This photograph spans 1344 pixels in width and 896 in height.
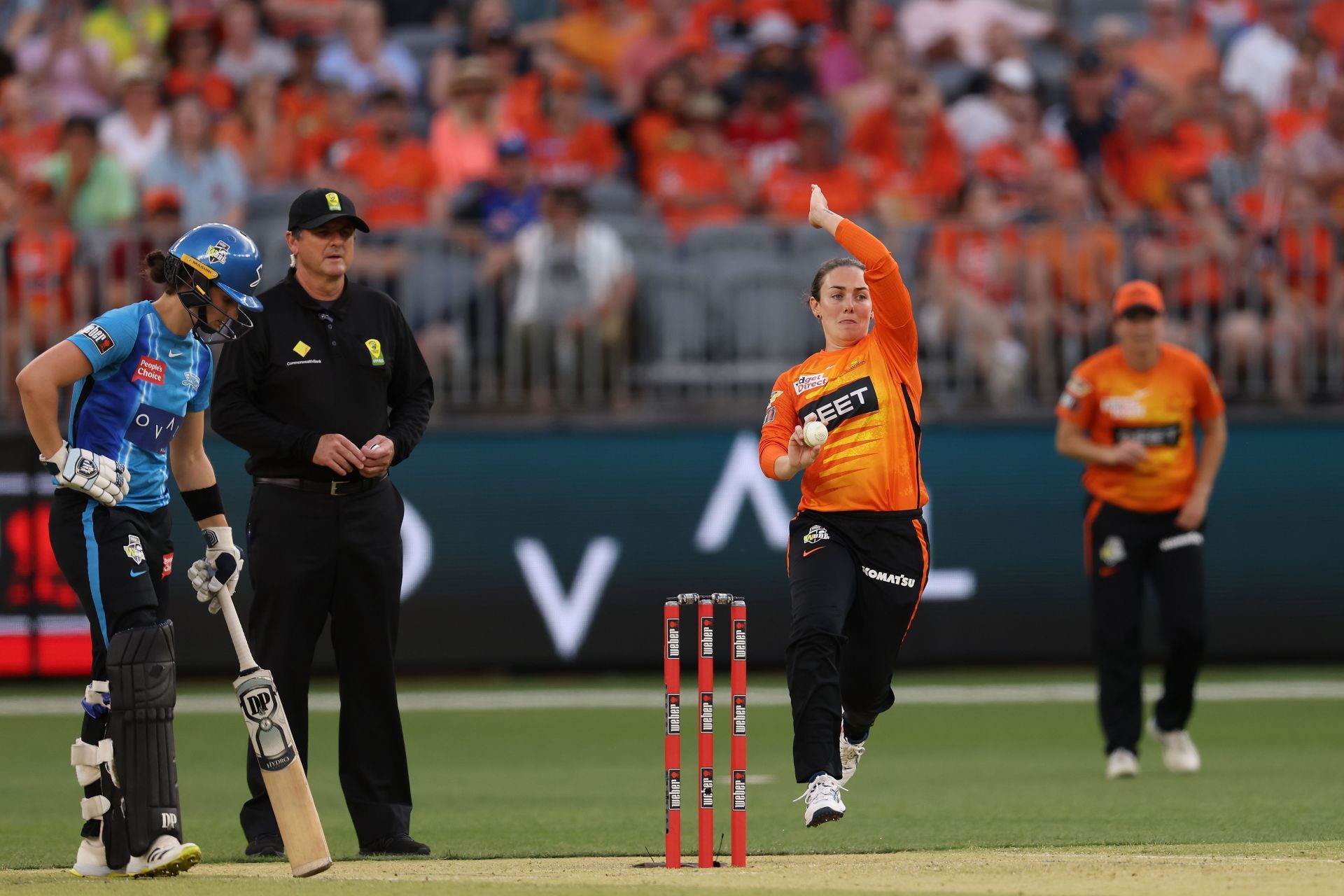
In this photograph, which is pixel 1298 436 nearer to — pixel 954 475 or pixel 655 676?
pixel 954 475

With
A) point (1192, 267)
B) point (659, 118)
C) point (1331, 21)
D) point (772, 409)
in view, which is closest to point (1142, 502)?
point (772, 409)

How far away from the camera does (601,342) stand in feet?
46.3

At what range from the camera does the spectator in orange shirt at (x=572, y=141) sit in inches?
630

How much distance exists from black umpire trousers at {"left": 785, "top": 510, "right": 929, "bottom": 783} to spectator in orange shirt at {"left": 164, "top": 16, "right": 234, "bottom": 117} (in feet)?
34.6

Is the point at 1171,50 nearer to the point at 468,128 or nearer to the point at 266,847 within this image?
the point at 468,128

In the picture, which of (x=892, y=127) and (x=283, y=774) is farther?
(x=892, y=127)

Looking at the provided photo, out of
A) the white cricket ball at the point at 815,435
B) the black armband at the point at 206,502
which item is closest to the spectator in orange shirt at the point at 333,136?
the black armband at the point at 206,502

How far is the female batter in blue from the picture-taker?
21.7 ft

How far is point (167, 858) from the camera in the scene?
21.6ft

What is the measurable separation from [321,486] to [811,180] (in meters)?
9.03

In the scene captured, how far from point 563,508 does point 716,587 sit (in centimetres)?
132

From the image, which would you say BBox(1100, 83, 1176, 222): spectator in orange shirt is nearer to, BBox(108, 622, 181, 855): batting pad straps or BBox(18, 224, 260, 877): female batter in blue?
BBox(18, 224, 260, 877): female batter in blue

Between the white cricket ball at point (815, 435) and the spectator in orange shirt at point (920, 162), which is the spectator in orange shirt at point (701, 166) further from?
the white cricket ball at point (815, 435)

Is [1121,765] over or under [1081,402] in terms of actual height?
under
